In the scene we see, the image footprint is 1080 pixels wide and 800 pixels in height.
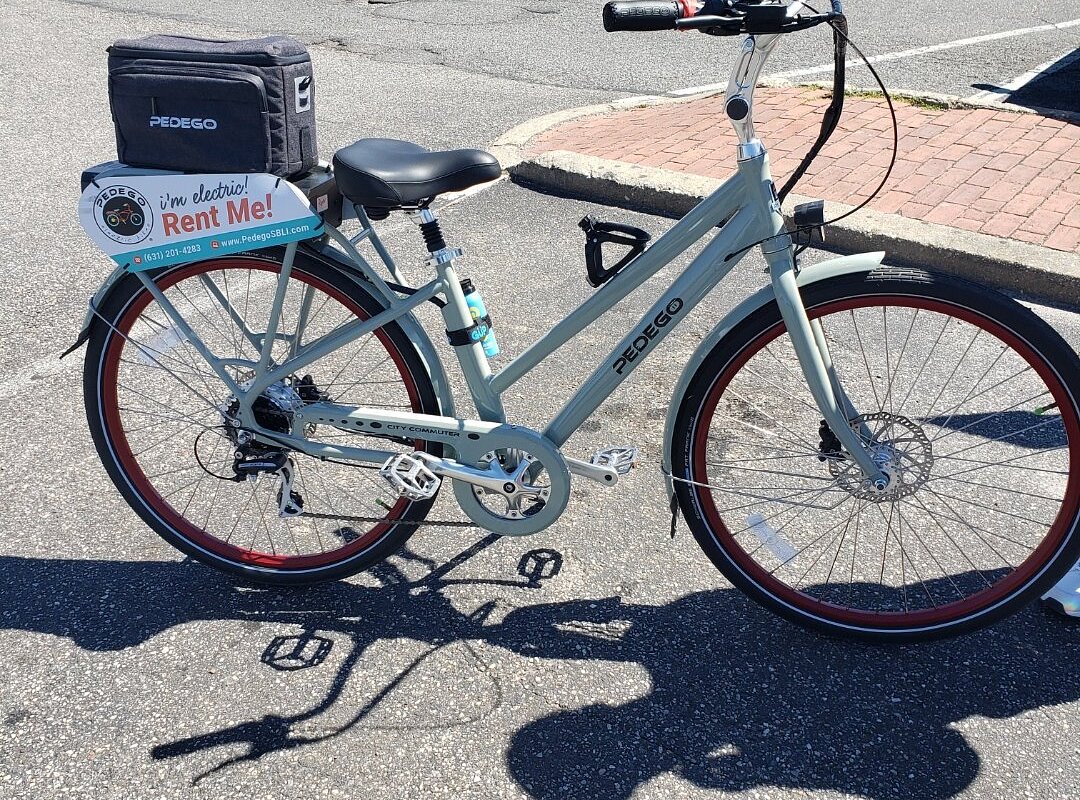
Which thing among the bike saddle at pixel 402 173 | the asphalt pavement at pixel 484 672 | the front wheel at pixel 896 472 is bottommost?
the asphalt pavement at pixel 484 672

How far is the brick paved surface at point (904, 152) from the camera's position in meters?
5.17

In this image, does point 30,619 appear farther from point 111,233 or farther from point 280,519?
point 111,233

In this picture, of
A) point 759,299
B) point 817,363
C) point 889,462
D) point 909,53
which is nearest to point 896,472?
point 889,462

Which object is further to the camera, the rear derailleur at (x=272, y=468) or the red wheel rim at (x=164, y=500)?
the rear derailleur at (x=272, y=468)

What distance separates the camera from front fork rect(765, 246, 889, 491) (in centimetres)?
246

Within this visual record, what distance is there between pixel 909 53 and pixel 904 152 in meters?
3.66

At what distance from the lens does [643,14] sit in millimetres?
2219

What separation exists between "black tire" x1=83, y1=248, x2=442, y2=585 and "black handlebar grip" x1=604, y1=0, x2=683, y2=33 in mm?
984

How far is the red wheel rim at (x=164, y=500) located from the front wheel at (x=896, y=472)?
2.77 feet

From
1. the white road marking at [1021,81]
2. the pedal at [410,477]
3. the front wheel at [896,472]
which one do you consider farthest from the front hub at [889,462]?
the white road marking at [1021,81]

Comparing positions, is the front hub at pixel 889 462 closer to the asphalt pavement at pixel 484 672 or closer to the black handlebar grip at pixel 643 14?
the asphalt pavement at pixel 484 672

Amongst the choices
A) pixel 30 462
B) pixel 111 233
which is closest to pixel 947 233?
pixel 111 233

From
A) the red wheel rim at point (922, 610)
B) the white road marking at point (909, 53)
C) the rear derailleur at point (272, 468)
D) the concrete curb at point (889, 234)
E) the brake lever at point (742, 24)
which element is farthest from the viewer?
the white road marking at point (909, 53)

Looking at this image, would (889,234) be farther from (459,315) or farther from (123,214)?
(123,214)
